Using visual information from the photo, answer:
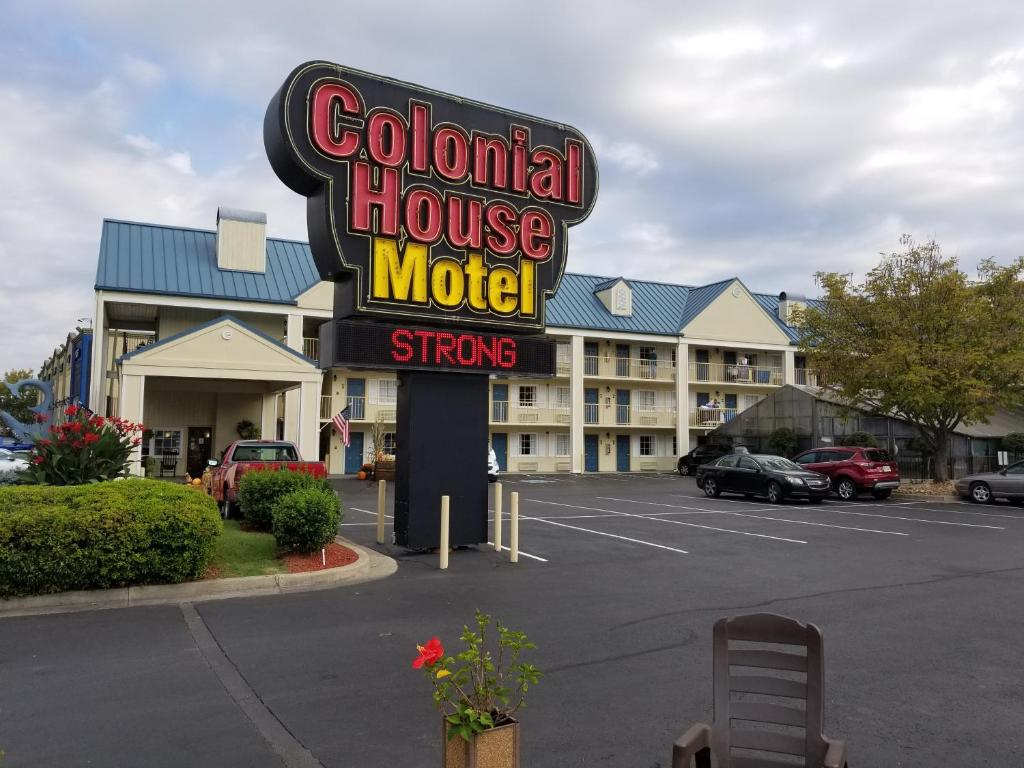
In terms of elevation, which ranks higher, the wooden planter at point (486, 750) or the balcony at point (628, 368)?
the balcony at point (628, 368)

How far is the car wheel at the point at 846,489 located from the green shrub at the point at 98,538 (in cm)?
2074

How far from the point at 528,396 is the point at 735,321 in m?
13.5

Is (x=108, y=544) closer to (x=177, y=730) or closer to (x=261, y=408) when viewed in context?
(x=177, y=730)

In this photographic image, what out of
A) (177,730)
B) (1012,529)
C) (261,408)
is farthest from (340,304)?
(261,408)

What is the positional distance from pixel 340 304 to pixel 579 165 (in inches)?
202

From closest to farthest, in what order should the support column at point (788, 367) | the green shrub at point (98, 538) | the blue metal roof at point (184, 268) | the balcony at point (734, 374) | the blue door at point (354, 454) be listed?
the green shrub at point (98, 538) < the blue metal roof at point (184, 268) < the blue door at point (354, 454) < the balcony at point (734, 374) < the support column at point (788, 367)

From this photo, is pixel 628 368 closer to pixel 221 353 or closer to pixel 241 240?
pixel 241 240

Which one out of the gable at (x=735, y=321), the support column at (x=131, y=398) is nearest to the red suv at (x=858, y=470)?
the gable at (x=735, y=321)

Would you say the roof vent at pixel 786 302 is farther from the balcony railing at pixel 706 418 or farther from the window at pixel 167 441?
the window at pixel 167 441

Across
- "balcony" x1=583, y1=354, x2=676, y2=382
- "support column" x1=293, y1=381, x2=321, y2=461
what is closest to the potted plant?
"support column" x1=293, y1=381, x2=321, y2=461

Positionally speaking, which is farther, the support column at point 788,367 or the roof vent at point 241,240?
the support column at point 788,367

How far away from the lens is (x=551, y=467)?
41.0m

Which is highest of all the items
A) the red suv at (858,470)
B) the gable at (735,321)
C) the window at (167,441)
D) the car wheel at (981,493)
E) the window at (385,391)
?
the gable at (735,321)

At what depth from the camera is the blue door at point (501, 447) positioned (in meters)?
39.9
